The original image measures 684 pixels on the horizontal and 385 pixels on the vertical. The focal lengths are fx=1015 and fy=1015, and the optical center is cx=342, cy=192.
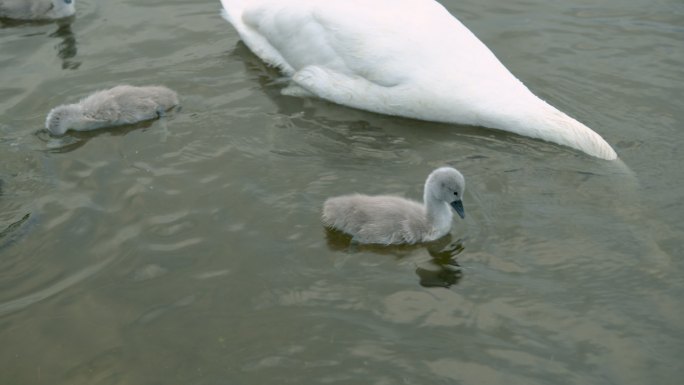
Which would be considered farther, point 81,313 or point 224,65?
point 224,65

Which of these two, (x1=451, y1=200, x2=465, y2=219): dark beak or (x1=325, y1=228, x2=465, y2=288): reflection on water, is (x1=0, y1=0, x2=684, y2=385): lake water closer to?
(x1=325, y1=228, x2=465, y2=288): reflection on water

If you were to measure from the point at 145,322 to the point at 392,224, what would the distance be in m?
1.83

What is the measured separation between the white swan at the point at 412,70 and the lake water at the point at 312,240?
0.59 ft

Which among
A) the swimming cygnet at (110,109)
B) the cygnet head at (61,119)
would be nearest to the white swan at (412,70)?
the swimming cygnet at (110,109)

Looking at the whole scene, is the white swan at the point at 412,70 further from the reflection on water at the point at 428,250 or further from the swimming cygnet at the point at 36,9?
the swimming cygnet at the point at 36,9

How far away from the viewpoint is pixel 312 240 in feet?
23.2

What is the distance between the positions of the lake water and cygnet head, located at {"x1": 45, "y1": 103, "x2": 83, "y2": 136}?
11 cm

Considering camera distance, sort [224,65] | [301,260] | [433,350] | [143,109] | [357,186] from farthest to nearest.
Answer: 1. [224,65]
2. [143,109]
3. [357,186]
4. [301,260]
5. [433,350]

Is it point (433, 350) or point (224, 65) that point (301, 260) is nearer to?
point (433, 350)

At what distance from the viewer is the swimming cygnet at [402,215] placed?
7.02 metres

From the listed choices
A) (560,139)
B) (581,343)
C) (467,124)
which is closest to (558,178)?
(560,139)

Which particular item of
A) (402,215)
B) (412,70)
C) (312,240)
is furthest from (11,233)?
(412,70)

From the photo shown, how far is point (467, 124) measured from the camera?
28.3 ft

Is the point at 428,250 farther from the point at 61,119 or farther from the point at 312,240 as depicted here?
the point at 61,119
